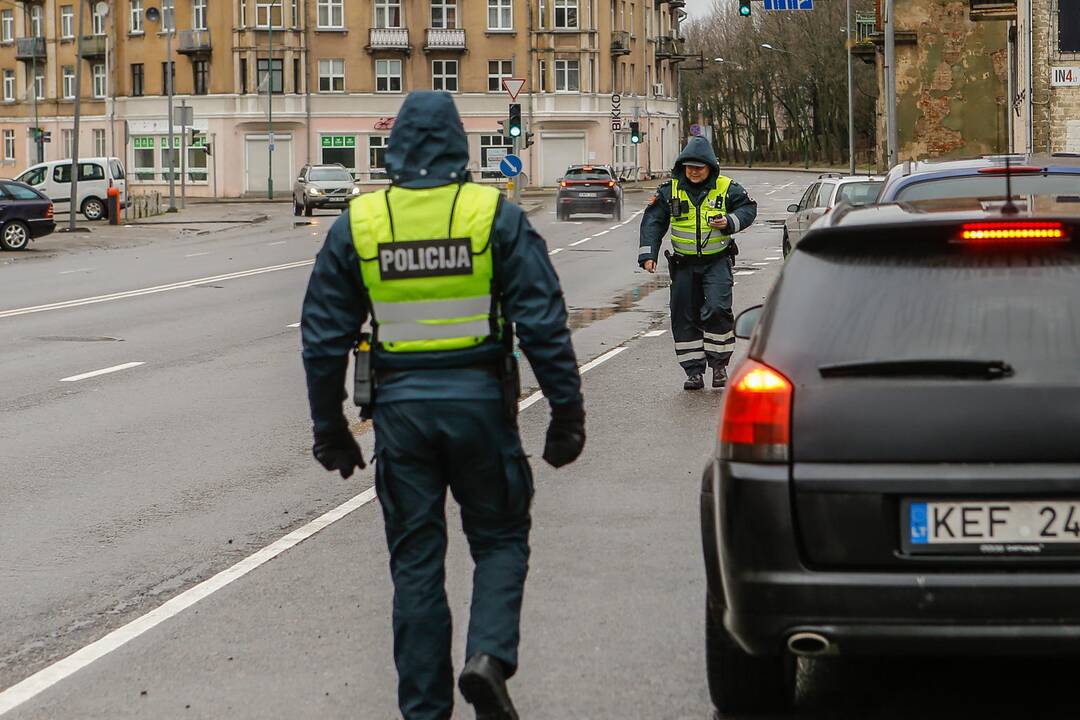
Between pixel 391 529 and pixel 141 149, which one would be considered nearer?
pixel 391 529

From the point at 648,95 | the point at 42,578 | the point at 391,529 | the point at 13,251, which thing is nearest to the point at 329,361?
the point at 391,529

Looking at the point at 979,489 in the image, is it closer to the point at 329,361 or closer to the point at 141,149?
the point at 329,361

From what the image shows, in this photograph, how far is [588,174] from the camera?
165ft

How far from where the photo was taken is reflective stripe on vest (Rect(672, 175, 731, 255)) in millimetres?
12633

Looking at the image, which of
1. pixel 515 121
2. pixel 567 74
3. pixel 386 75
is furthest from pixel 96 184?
pixel 567 74

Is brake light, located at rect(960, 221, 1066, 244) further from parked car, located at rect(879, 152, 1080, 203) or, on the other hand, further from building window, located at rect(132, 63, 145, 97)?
building window, located at rect(132, 63, 145, 97)

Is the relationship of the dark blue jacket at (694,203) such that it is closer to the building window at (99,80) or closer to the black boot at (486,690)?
the black boot at (486,690)

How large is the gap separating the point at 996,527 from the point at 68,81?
93.0 meters

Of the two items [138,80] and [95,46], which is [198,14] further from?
[95,46]

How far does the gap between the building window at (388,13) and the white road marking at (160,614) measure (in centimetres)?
Result: 7983

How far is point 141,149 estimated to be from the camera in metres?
88.1

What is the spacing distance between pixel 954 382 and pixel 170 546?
4375 millimetres

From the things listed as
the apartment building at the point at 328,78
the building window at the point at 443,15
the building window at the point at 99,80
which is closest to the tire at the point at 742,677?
the apartment building at the point at 328,78

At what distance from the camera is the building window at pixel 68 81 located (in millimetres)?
92188
